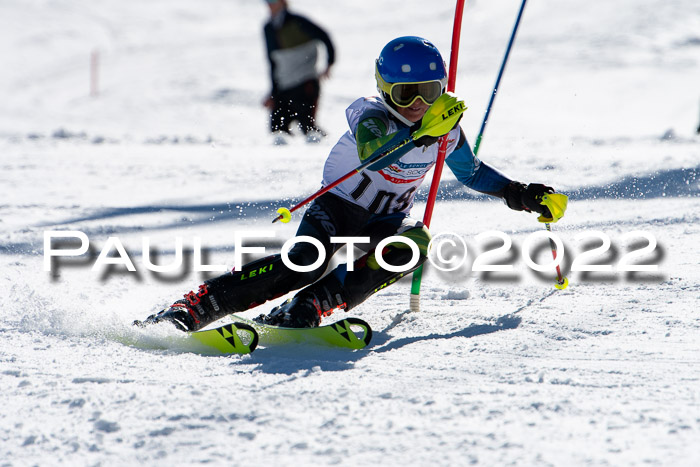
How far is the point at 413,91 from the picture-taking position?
10.7 ft

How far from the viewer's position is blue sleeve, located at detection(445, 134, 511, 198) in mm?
3648

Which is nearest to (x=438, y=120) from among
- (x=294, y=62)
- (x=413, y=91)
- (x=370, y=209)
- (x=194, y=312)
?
(x=413, y=91)

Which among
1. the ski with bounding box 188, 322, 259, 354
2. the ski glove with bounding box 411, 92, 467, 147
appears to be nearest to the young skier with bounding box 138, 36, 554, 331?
the ski glove with bounding box 411, 92, 467, 147

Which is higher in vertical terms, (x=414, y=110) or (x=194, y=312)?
(x=414, y=110)

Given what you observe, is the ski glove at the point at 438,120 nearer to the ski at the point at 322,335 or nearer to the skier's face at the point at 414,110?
the skier's face at the point at 414,110

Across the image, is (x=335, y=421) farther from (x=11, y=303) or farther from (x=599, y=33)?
(x=599, y=33)

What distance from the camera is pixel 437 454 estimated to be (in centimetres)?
194

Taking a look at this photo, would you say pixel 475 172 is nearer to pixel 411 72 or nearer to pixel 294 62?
pixel 411 72

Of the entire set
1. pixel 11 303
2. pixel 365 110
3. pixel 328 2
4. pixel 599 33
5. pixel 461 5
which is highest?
pixel 328 2

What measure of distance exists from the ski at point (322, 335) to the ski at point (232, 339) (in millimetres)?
26

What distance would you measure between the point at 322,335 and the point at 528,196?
3.96 ft

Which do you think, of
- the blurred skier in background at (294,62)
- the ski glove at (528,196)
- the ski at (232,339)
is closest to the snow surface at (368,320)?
the ski at (232,339)

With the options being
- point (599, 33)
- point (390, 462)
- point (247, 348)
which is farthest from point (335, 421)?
point (599, 33)

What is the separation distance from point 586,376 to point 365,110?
1.47m
